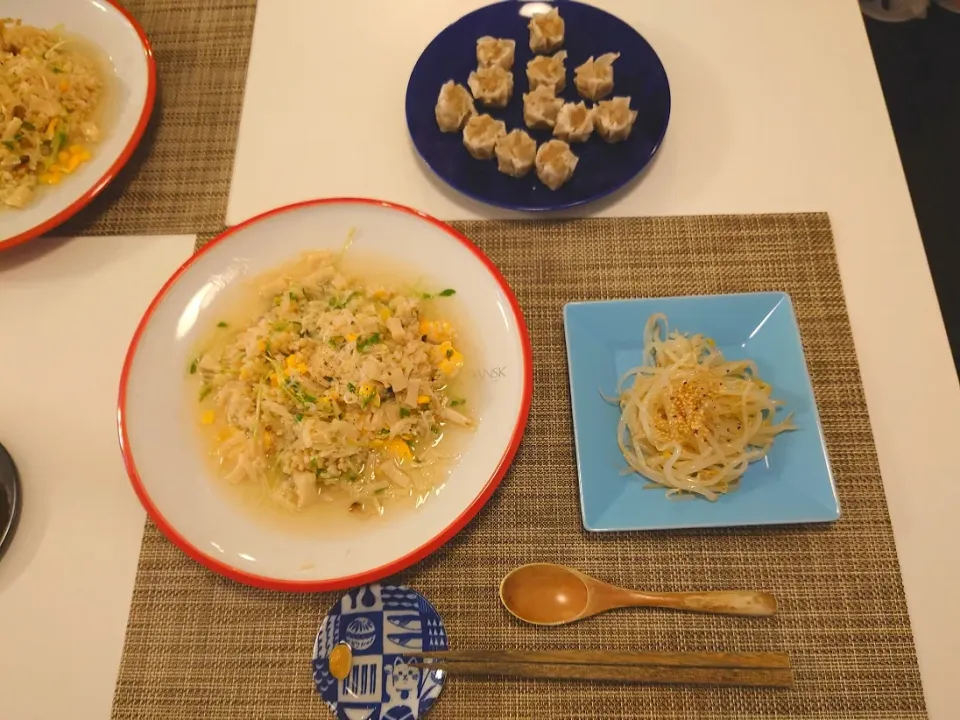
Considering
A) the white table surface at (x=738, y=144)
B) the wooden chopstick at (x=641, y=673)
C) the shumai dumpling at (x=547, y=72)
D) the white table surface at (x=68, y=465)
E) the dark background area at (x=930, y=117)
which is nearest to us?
the wooden chopstick at (x=641, y=673)

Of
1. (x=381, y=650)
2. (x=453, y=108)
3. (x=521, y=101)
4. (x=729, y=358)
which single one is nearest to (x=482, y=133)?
(x=453, y=108)

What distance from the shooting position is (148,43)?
69.9 inches

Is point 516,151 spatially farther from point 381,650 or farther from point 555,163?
point 381,650

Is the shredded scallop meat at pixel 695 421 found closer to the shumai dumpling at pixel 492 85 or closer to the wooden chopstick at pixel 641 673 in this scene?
the wooden chopstick at pixel 641 673

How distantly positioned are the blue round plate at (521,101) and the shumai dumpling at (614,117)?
4cm

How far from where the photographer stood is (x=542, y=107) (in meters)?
1.58

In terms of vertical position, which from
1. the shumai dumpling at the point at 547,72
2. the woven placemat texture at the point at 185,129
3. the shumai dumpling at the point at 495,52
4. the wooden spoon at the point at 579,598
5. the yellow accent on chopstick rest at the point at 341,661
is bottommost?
the yellow accent on chopstick rest at the point at 341,661

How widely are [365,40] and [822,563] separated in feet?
5.95

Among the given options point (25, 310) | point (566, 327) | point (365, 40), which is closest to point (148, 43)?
point (365, 40)

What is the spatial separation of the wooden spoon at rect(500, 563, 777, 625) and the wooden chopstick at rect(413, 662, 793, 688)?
3.5 inches

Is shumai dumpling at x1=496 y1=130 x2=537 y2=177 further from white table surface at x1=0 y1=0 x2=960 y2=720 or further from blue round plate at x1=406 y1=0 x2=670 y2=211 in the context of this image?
white table surface at x1=0 y1=0 x2=960 y2=720

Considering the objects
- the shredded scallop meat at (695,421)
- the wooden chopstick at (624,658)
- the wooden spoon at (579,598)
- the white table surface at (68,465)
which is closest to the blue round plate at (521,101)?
the shredded scallop meat at (695,421)

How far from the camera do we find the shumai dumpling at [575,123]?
5.10 feet

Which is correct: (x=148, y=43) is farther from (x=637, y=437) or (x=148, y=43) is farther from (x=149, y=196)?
(x=637, y=437)
